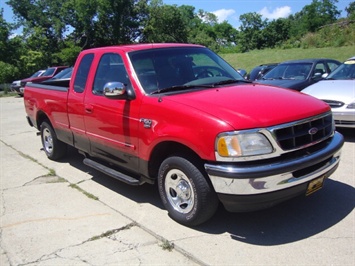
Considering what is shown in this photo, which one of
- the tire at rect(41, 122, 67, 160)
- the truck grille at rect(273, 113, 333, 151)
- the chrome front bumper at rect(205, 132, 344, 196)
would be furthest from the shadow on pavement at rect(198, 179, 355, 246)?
the tire at rect(41, 122, 67, 160)

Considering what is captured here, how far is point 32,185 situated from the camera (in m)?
5.72

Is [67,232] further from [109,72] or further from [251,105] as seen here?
[251,105]

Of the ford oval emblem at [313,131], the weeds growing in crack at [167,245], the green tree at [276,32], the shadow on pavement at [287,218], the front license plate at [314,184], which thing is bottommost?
the shadow on pavement at [287,218]

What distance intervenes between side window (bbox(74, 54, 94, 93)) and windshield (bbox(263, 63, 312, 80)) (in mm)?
6553

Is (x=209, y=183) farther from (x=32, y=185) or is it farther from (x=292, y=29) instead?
(x=292, y=29)

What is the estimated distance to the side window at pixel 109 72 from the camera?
4.72 meters

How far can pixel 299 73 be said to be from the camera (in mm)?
10320

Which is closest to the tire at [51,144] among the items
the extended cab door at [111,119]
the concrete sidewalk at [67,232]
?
the concrete sidewalk at [67,232]

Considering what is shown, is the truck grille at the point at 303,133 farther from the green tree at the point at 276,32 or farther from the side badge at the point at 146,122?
the green tree at the point at 276,32

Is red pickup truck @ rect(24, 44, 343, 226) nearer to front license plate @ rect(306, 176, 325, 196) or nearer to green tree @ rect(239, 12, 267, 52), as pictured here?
front license plate @ rect(306, 176, 325, 196)

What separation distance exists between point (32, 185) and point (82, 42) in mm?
48565

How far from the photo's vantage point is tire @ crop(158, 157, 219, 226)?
12.0ft

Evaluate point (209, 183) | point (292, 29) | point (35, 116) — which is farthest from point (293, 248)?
point (292, 29)

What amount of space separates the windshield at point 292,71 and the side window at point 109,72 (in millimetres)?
6634
